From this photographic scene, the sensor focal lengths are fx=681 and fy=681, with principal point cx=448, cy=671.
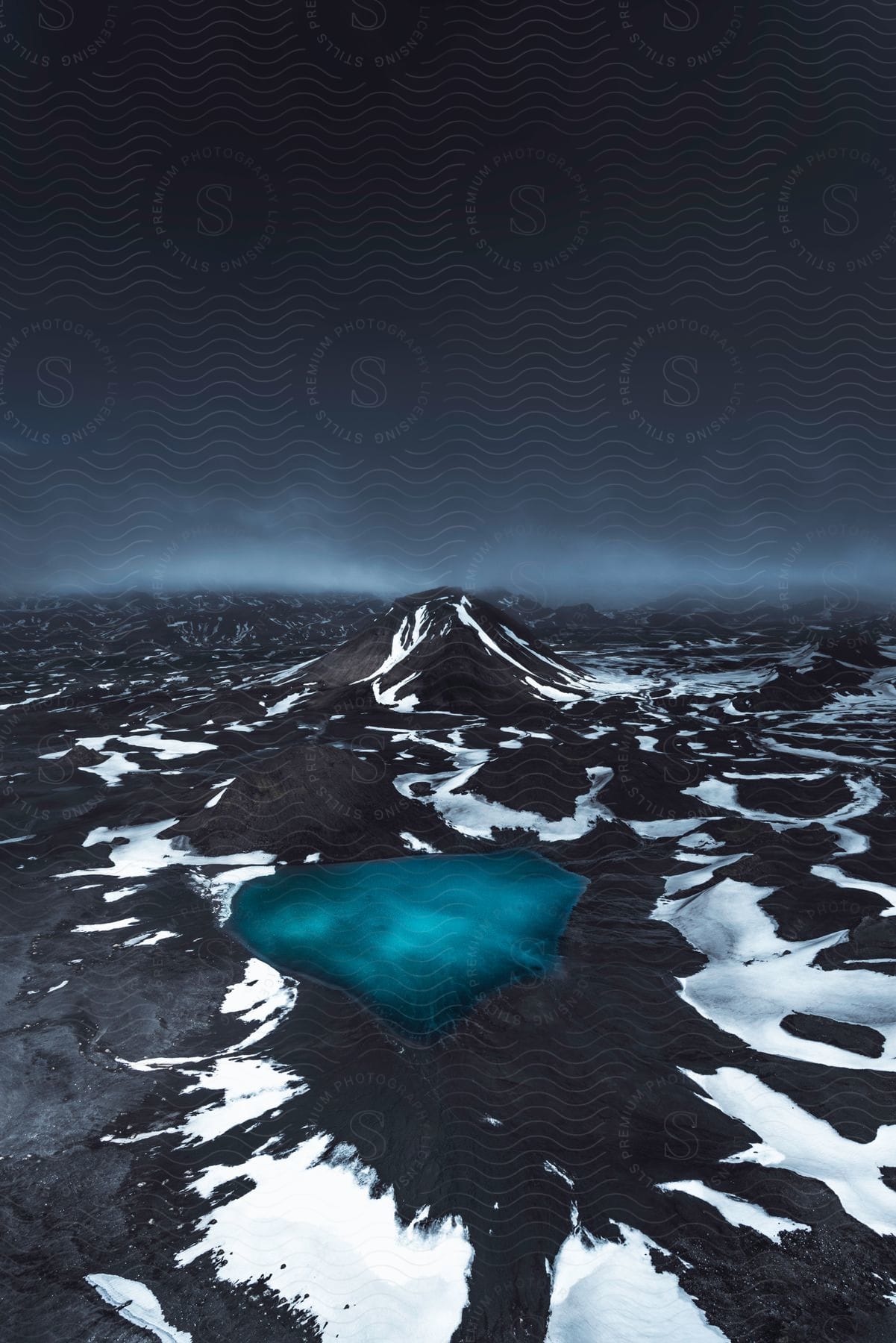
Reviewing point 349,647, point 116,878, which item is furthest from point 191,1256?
point 349,647

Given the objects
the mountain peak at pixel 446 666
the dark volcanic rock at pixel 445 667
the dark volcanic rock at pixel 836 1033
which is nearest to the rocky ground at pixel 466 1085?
the dark volcanic rock at pixel 836 1033

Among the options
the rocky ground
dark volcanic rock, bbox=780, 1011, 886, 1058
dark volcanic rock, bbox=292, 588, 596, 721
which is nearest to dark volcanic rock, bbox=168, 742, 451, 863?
the rocky ground

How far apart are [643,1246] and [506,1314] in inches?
145

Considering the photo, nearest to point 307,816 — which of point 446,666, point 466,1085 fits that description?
point 466,1085

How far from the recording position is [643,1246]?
15.8 meters

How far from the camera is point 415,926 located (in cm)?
3462

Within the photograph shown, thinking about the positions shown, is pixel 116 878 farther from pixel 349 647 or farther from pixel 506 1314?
pixel 349 647

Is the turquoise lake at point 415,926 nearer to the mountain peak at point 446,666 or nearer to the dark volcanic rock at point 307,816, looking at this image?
the dark volcanic rock at point 307,816

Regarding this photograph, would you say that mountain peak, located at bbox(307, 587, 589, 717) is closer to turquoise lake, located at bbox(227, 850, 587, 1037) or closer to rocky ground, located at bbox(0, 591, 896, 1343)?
rocky ground, located at bbox(0, 591, 896, 1343)

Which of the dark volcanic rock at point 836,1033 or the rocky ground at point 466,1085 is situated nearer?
the rocky ground at point 466,1085

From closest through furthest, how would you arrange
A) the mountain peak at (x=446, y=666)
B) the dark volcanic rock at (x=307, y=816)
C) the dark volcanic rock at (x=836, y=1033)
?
the dark volcanic rock at (x=836, y=1033) < the dark volcanic rock at (x=307, y=816) < the mountain peak at (x=446, y=666)

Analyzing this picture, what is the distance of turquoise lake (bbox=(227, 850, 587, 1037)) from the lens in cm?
2877

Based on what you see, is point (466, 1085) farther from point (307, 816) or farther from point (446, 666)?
point (446, 666)

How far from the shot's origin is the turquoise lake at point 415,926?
28.8 m
